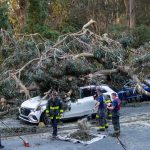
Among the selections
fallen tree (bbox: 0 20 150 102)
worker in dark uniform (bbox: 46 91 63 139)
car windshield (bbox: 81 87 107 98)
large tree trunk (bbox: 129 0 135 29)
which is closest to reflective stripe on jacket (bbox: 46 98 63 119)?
worker in dark uniform (bbox: 46 91 63 139)

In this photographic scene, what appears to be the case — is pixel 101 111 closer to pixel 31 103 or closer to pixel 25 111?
pixel 31 103

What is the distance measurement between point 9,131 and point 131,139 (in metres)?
4.80

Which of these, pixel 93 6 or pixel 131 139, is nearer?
pixel 131 139

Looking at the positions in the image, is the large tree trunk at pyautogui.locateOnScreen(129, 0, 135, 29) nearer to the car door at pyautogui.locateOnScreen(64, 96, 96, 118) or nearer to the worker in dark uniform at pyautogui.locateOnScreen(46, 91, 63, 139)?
the car door at pyautogui.locateOnScreen(64, 96, 96, 118)

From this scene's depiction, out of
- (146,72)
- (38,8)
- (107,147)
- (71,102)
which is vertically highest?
(38,8)

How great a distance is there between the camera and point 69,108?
17266 millimetres

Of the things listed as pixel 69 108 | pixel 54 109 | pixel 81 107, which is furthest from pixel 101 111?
pixel 81 107

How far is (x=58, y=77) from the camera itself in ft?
48.9

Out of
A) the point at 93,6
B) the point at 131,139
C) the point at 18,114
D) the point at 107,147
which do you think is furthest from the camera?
the point at 93,6

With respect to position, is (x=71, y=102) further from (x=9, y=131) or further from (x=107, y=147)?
Answer: (x=107, y=147)

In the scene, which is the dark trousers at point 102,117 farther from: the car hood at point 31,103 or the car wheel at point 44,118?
the car hood at point 31,103

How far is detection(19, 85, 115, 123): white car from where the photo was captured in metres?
17.4

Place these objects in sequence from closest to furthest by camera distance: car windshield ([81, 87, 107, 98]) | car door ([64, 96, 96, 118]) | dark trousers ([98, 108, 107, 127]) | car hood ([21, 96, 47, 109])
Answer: dark trousers ([98, 108, 107, 127]) < car hood ([21, 96, 47, 109]) < car door ([64, 96, 96, 118]) < car windshield ([81, 87, 107, 98])

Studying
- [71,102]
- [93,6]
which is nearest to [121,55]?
[71,102]
